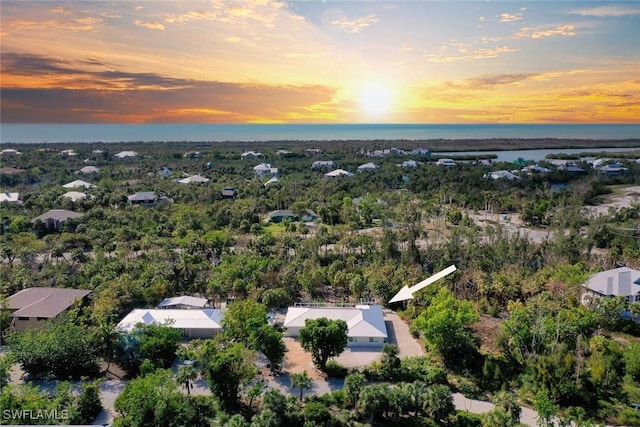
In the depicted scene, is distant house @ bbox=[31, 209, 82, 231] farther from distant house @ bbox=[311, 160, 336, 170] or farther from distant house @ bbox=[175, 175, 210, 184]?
distant house @ bbox=[311, 160, 336, 170]

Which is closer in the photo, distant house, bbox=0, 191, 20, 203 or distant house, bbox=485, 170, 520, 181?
distant house, bbox=0, 191, 20, 203

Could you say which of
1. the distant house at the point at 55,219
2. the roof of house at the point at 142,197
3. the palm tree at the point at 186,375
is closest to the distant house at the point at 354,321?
the palm tree at the point at 186,375

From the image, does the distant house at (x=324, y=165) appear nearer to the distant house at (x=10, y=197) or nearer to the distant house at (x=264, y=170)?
the distant house at (x=264, y=170)

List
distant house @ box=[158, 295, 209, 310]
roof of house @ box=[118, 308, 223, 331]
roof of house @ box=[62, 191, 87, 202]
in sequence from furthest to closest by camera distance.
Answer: roof of house @ box=[62, 191, 87, 202] → distant house @ box=[158, 295, 209, 310] → roof of house @ box=[118, 308, 223, 331]

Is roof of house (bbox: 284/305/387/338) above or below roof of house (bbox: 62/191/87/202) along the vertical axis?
below

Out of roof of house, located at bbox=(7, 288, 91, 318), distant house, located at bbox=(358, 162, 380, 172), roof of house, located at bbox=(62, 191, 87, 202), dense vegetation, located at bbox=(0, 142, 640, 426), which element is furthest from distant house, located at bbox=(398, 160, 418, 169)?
roof of house, located at bbox=(7, 288, 91, 318)

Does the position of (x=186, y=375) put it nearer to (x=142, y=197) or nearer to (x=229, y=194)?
(x=142, y=197)
